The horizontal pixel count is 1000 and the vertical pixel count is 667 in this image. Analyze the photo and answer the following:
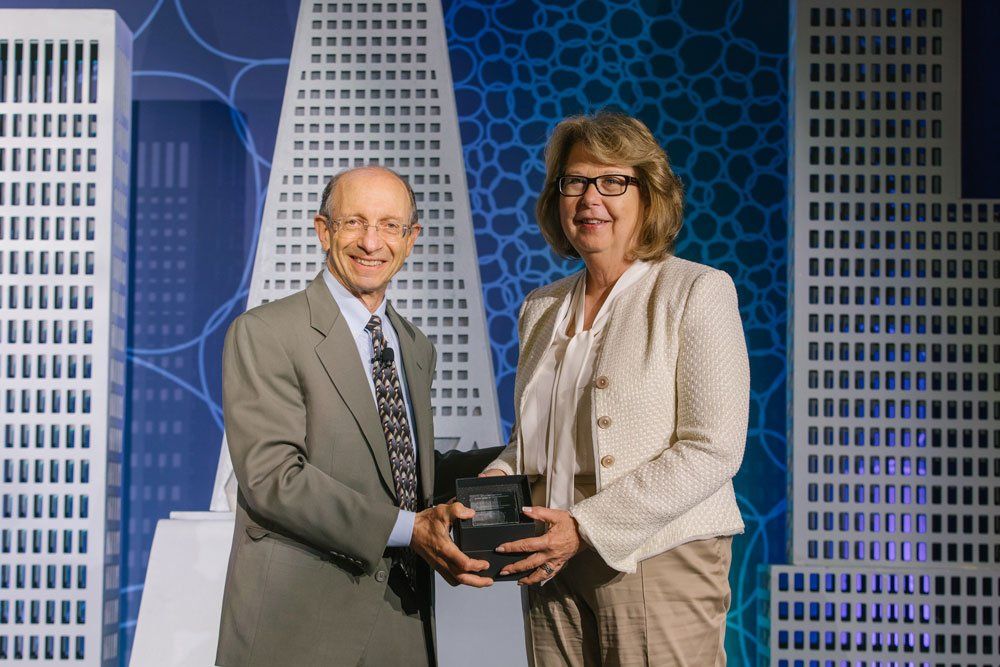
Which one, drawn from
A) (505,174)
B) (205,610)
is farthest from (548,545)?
(505,174)

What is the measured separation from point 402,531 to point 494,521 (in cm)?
20

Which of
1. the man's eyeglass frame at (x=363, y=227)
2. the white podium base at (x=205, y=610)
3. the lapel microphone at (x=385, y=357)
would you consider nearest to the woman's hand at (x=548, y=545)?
the lapel microphone at (x=385, y=357)

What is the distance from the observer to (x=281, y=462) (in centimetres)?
190

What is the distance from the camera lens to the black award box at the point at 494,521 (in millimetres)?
1842

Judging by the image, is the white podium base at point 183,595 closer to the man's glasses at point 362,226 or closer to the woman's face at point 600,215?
the man's glasses at point 362,226

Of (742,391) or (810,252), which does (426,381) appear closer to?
(742,391)

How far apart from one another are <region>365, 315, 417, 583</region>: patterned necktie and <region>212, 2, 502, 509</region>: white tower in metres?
1.51

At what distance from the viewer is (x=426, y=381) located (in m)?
2.24

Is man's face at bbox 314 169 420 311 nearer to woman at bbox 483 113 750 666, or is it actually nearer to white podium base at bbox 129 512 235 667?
woman at bbox 483 113 750 666

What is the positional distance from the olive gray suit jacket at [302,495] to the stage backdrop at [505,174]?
81.6 inches

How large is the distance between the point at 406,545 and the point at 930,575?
2.49 metres

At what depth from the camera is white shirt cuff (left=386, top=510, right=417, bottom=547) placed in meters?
1.94

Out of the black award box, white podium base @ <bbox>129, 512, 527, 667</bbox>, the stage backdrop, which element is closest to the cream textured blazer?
the black award box

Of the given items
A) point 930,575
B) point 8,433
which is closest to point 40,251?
point 8,433
